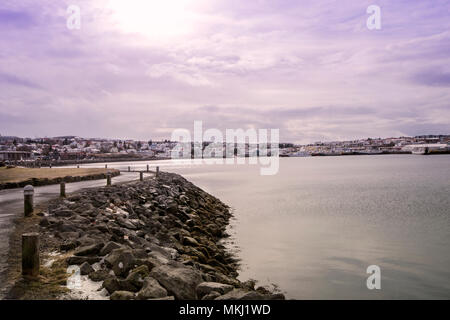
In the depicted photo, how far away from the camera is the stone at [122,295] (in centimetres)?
584


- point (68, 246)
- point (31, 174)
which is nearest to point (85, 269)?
point (68, 246)

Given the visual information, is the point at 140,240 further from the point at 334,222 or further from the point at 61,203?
the point at 334,222

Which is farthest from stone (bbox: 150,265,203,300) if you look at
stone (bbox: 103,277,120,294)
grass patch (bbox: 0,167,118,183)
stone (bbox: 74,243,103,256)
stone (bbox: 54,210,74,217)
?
grass patch (bbox: 0,167,118,183)

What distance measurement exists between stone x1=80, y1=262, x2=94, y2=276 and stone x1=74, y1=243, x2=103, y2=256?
0.81 meters

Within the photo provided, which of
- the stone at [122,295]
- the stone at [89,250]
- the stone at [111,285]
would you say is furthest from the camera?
the stone at [89,250]

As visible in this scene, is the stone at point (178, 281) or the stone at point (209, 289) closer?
the stone at point (178, 281)

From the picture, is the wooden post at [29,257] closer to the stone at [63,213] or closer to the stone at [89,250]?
the stone at [89,250]

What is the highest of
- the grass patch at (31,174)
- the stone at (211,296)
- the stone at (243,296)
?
the grass patch at (31,174)

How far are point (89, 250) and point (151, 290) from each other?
248cm

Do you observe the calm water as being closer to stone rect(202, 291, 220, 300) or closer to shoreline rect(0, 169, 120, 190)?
stone rect(202, 291, 220, 300)

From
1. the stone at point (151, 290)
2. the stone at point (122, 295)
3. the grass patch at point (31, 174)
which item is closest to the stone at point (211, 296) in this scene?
the stone at point (151, 290)

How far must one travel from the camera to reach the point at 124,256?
7.23 meters

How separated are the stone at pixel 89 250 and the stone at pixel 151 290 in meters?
2.09
